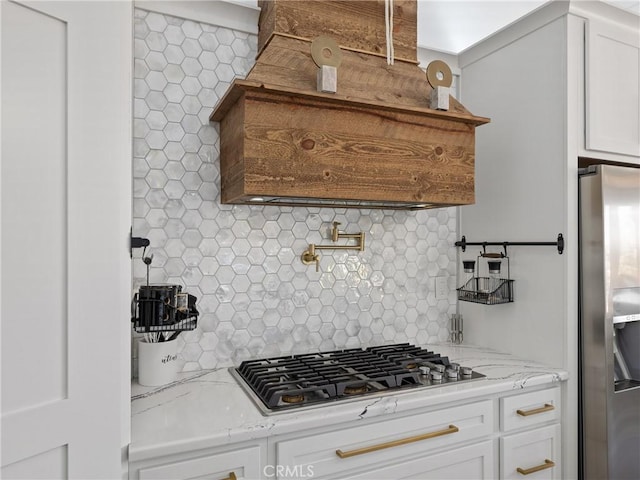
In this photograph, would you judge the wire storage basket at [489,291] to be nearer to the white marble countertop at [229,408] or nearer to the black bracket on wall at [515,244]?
the black bracket on wall at [515,244]

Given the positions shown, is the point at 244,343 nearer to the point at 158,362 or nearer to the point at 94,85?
the point at 158,362

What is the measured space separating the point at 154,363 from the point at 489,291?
1.61 m

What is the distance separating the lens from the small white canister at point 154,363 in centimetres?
169

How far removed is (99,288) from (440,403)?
3.98 feet

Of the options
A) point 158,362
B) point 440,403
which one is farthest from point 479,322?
point 158,362

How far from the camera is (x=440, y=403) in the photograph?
5.34 feet

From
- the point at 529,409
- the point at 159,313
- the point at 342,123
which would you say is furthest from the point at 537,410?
the point at 159,313

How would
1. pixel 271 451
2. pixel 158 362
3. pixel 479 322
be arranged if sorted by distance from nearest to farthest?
pixel 271 451 → pixel 158 362 → pixel 479 322

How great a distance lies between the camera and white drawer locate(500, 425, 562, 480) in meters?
1.78

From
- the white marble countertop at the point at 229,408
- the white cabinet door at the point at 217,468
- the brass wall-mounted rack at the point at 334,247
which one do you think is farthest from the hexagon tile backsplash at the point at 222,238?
the white cabinet door at the point at 217,468

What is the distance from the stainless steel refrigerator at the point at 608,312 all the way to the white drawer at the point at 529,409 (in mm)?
147
